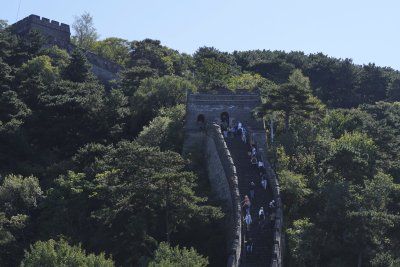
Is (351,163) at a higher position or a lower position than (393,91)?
lower

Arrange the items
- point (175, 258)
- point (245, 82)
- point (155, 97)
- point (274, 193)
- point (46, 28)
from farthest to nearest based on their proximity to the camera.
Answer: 1. point (46, 28)
2. point (245, 82)
3. point (155, 97)
4. point (274, 193)
5. point (175, 258)

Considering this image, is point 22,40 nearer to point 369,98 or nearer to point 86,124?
point 86,124

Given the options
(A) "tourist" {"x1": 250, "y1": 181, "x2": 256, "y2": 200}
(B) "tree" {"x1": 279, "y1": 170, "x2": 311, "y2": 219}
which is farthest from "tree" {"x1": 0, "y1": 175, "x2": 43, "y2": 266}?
(B) "tree" {"x1": 279, "y1": 170, "x2": 311, "y2": 219}

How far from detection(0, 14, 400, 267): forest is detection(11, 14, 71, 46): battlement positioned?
1004cm

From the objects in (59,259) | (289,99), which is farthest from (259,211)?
(289,99)

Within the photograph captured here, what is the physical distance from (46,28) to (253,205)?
43421 mm

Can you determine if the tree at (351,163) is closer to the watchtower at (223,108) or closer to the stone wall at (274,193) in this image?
the stone wall at (274,193)

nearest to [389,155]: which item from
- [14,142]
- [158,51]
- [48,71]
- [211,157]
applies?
[211,157]

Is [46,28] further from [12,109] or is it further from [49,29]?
[12,109]

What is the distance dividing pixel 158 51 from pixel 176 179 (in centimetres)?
3488

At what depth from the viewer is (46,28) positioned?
72.8 m

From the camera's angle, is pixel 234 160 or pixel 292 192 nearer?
pixel 292 192

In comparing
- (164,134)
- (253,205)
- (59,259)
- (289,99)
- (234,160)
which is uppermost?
(289,99)

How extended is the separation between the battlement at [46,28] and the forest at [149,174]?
32.9 ft
